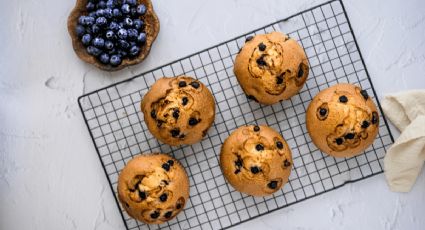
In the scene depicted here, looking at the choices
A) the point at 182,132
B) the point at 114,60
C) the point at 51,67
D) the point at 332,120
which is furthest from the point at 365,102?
the point at 51,67

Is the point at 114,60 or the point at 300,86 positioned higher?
the point at 114,60

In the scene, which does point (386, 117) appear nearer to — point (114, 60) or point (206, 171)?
point (206, 171)

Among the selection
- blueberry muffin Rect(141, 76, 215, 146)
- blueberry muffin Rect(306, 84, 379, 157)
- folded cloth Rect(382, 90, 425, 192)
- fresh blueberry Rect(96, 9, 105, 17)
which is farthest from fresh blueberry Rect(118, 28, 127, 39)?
folded cloth Rect(382, 90, 425, 192)

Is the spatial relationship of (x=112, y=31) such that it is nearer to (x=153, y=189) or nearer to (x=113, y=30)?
(x=113, y=30)

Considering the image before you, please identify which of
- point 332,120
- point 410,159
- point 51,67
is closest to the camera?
point 332,120

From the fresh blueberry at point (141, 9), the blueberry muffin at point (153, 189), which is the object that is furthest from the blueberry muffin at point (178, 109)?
the fresh blueberry at point (141, 9)

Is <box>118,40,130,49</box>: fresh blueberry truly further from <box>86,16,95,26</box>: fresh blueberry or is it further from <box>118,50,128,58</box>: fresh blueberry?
<box>86,16,95,26</box>: fresh blueberry
